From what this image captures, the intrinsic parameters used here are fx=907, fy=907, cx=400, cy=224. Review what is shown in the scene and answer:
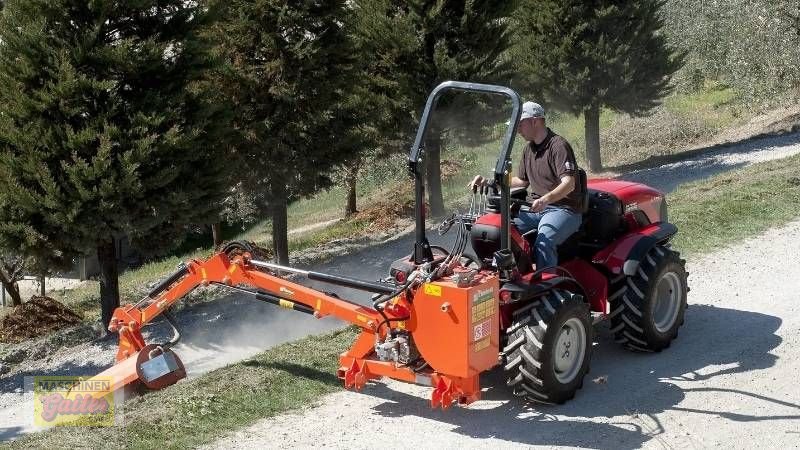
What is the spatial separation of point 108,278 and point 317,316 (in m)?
7.99

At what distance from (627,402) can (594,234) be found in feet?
5.39

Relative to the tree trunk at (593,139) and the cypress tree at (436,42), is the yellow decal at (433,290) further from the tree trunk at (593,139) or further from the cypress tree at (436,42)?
the tree trunk at (593,139)

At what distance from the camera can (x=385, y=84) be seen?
18.9 m

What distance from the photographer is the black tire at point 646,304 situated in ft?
25.3

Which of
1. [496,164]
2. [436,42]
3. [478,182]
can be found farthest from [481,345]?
[436,42]

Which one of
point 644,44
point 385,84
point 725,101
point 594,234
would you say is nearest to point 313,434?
point 594,234

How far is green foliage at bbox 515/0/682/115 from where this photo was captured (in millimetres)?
22828

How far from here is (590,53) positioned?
22.8 metres

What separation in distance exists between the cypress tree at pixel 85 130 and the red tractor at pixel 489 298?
4685mm

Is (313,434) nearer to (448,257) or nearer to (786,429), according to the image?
(448,257)

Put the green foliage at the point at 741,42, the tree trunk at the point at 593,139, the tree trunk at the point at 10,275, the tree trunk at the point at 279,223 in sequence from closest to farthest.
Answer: the tree trunk at the point at 279,223, the tree trunk at the point at 10,275, the tree trunk at the point at 593,139, the green foliage at the point at 741,42

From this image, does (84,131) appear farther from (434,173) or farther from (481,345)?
(434,173)
